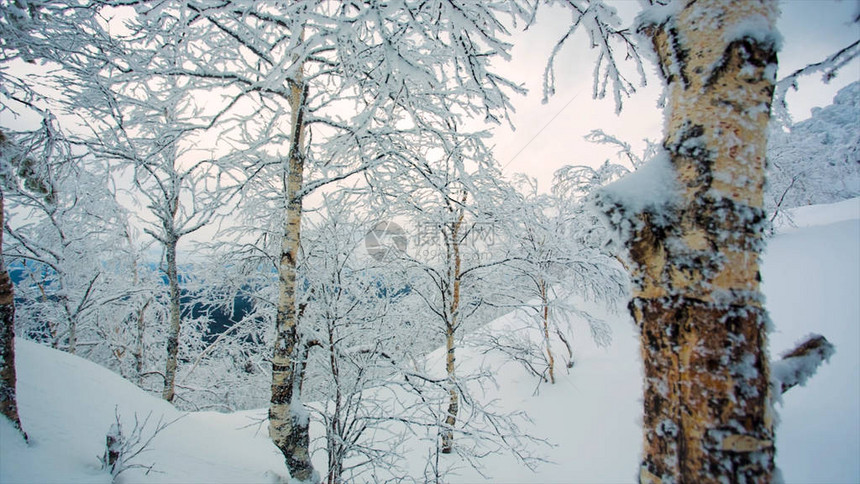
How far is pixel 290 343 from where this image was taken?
3.24 meters

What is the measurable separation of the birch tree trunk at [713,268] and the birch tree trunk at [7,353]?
4.25 metres

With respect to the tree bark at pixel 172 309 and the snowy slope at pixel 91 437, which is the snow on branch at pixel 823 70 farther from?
the tree bark at pixel 172 309

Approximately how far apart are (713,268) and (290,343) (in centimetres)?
348

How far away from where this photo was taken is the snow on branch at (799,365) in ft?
2.72

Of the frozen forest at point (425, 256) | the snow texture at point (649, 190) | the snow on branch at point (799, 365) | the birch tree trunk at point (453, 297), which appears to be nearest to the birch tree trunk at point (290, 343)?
the frozen forest at point (425, 256)

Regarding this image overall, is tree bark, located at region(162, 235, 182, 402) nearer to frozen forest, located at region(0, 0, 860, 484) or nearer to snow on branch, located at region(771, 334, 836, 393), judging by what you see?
frozen forest, located at region(0, 0, 860, 484)

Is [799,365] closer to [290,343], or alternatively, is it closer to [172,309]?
[290,343]

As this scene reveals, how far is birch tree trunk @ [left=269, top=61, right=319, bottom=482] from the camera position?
319 centimetres

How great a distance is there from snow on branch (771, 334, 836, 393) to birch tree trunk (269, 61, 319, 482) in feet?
11.3

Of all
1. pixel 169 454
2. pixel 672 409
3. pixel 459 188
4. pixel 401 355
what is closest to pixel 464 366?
pixel 401 355

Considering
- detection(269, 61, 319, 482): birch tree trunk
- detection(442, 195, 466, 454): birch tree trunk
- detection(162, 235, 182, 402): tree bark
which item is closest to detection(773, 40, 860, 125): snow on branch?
detection(269, 61, 319, 482): birch tree trunk

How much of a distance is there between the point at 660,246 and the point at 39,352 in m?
6.70

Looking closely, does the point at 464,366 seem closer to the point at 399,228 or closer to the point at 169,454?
the point at 399,228

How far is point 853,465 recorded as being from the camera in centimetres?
378
